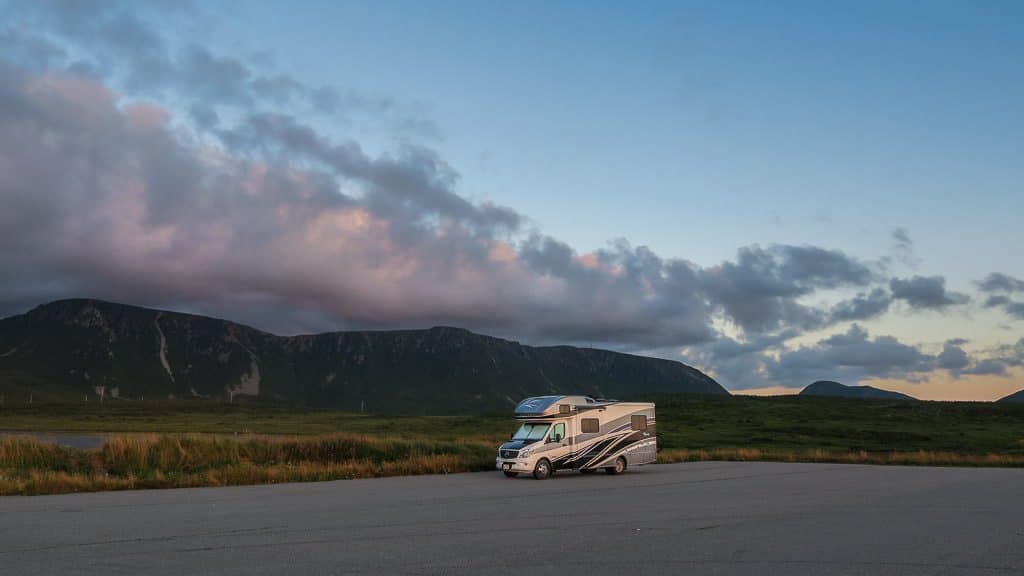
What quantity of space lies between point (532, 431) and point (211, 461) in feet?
38.7

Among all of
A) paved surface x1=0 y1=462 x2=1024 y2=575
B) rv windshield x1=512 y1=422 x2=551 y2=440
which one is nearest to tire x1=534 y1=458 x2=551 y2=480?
rv windshield x1=512 y1=422 x2=551 y2=440

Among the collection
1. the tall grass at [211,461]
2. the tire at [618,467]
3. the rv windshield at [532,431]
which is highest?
the rv windshield at [532,431]

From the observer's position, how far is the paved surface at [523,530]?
12.0m

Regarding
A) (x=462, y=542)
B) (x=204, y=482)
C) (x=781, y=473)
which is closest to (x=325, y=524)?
(x=462, y=542)

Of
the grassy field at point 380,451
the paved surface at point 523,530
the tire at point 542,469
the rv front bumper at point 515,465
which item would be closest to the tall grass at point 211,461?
the grassy field at point 380,451

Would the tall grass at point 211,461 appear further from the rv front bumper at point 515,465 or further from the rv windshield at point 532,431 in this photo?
the rv front bumper at point 515,465

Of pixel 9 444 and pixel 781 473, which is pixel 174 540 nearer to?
pixel 9 444

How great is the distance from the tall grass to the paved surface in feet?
7.63

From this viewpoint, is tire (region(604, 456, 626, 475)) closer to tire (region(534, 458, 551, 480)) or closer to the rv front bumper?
tire (region(534, 458, 551, 480))

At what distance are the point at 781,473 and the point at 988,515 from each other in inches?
584

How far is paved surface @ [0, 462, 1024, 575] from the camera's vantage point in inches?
473

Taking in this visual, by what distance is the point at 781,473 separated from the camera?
3312 centimetres

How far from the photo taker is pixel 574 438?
32.5 m

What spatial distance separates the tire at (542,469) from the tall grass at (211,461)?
4536 millimetres
